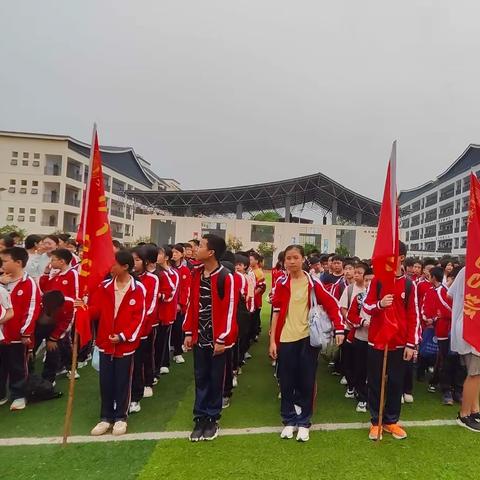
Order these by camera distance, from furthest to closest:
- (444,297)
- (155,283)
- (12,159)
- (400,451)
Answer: (12,159)
(444,297)
(155,283)
(400,451)

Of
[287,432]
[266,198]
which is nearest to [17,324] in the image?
[287,432]

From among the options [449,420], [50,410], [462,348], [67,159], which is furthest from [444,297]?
[67,159]

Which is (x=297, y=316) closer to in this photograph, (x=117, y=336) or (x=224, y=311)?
(x=224, y=311)

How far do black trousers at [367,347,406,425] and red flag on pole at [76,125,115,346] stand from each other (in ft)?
9.13

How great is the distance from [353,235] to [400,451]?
39580 millimetres

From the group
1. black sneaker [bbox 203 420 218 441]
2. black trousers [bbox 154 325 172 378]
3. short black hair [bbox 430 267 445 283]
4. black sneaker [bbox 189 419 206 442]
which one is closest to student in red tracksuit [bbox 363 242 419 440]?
black sneaker [bbox 203 420 218 441]

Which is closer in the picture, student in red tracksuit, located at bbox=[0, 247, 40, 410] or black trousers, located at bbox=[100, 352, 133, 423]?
black trousers, located at bbox=[100, 352, 133, 423]

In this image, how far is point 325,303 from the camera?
3969 mm

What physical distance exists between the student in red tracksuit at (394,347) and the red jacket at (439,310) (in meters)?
1.26

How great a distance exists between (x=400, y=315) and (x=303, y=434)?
1.46m

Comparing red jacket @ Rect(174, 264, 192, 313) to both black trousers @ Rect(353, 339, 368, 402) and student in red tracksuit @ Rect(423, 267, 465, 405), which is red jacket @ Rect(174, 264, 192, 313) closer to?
black trousers @ Rect(353, 339, 368, 402)

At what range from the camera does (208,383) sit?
4.00 meters

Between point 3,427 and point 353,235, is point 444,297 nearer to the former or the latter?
point 3,427

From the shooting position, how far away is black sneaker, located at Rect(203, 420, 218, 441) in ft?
12.5
